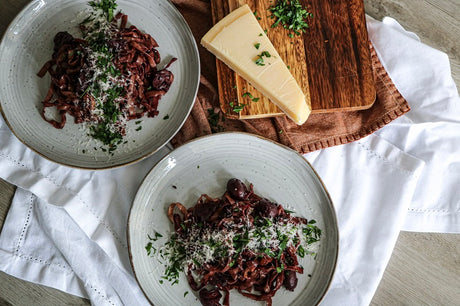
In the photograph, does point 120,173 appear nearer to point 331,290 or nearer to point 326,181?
point 326,181

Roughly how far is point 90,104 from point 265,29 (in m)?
1.52

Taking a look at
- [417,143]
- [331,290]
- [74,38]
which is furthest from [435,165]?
[74,38]

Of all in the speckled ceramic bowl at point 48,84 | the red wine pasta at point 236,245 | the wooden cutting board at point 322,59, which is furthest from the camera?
the wooden cutting board at point 322,59

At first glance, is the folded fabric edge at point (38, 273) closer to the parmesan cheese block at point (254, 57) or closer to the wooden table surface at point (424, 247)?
the wooden table surface at point (424, 247)

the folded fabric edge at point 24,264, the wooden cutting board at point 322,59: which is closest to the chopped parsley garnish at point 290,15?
the wooden cutting board at point 322,59

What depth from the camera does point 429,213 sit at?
3.69 m

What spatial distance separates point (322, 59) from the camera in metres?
3.42

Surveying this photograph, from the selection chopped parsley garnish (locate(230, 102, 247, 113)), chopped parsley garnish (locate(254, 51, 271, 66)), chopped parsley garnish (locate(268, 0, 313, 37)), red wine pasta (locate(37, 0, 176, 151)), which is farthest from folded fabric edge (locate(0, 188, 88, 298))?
chopped parsley garnish (locate(268, 0, 313, 37))

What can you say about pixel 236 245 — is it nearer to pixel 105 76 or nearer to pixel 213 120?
pixel 213 120

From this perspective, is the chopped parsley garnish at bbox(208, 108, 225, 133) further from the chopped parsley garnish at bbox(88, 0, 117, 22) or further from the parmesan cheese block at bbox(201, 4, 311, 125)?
the chopped parsley garnish at bbox(88, 0, 117, 22)

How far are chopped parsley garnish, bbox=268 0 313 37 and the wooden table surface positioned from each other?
2.69 feet

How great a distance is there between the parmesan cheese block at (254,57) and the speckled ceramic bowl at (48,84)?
24 centimetres

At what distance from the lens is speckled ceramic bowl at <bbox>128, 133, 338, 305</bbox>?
3.21m

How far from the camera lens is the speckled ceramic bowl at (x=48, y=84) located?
317cm
